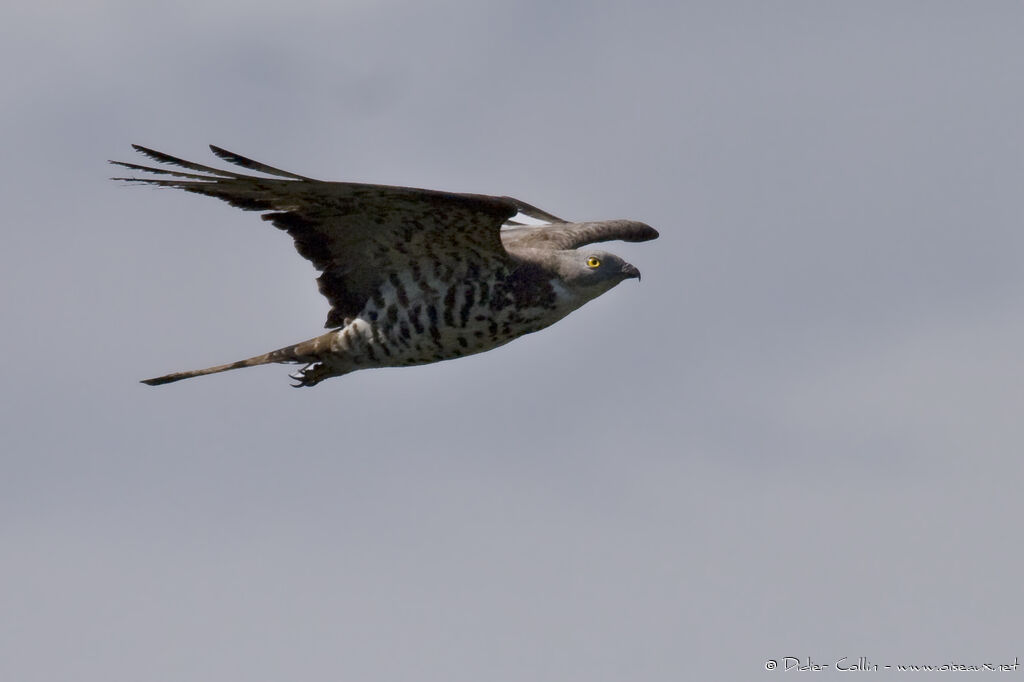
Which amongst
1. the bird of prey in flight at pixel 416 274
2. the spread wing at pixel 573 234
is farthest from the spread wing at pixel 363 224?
the spread wing at pixel 573 234

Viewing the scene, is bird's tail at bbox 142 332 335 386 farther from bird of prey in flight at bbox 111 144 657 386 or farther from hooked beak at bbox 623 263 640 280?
hooked beak at bbox 623 263 640 280

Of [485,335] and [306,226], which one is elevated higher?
[306,226]

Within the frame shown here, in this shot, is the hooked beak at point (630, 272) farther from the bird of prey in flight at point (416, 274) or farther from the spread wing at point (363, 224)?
the spread wing at point (363, 224)

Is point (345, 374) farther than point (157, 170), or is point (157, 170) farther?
point (345, 374)

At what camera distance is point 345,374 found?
15562 mm

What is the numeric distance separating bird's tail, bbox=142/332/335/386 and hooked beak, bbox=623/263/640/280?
254 centimetres

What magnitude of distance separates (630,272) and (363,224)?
2.44m

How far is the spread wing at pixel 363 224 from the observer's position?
535 inches

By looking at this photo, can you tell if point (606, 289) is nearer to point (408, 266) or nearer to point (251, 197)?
point (408, 266)

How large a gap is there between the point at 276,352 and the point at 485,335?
1.94 metres

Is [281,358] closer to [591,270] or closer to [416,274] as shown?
[416,274]

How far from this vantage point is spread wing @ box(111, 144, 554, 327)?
13.6 metres

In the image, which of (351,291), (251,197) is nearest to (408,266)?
(351,291)

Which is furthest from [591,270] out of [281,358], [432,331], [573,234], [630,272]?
[281,358]
